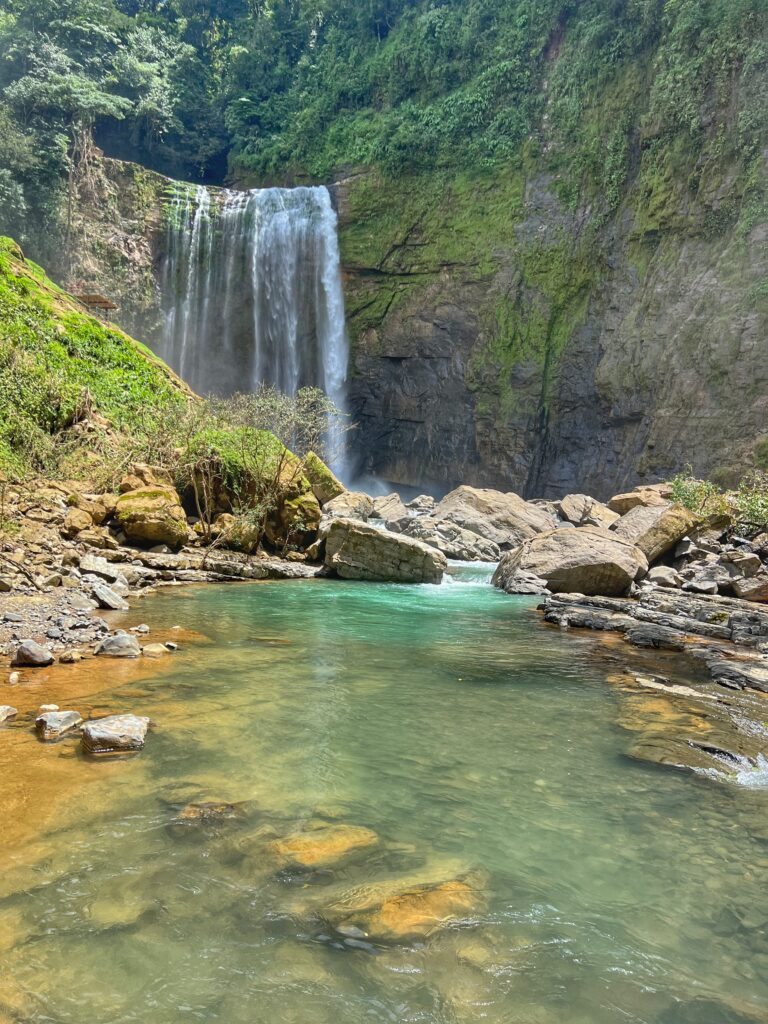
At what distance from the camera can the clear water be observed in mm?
2457

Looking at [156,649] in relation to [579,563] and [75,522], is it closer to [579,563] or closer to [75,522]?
[75,522]

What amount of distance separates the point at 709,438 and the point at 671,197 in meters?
9.61

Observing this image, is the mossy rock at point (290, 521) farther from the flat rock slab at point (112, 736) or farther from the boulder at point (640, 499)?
the flat rock slab at point (112, 736)

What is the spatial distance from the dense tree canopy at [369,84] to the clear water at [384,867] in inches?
1043

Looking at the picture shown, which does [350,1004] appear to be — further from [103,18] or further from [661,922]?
[103,18]

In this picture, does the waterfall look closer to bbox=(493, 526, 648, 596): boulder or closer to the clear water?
bbox=(493, 526, 648, 596): boulder

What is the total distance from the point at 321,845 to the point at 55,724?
7.24 ft

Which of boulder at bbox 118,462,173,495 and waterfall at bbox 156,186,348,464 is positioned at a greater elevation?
waterfall at bbox 156,186,348,464

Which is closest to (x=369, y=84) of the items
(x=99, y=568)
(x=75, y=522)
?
(x=75, y=522)

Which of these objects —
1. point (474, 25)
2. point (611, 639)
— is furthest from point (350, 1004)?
point (474, 25)

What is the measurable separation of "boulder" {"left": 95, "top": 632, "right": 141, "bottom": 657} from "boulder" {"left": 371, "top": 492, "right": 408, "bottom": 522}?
14.7 meters

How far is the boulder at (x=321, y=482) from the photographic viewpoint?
1805 centimetres

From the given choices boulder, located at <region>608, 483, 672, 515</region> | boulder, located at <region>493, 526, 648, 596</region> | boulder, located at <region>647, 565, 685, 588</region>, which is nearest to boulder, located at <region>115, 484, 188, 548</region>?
boulder, located at <region>493, 526, 648, 596</region>

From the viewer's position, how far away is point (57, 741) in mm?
4457
